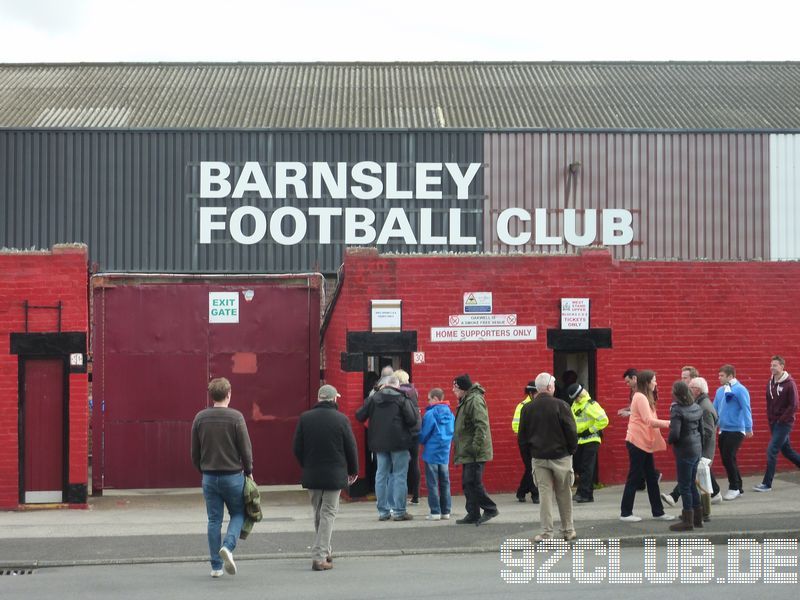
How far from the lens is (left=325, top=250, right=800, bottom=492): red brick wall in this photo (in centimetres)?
1465

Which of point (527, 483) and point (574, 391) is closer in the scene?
point (574, 391)

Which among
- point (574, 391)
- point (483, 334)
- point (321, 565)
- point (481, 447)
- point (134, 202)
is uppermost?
point (134, 202)

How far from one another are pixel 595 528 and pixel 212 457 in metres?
4.22

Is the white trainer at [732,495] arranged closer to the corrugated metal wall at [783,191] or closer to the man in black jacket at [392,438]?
the man in black jacket at [392,438]

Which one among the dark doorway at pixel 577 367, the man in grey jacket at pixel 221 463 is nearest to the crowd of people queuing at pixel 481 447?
the man in grey jacket at pixel 221 463

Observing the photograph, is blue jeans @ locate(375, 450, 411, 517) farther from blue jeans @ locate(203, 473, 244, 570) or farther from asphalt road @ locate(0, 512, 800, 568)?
blue jeans @ locate(203, 473, 244, 570)

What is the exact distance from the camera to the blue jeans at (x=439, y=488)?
41.4 feet

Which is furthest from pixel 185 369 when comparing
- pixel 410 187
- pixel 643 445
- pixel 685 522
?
pixel 410 187

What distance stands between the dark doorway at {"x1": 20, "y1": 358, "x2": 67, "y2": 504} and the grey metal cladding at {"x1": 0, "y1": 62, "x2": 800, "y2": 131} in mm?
10133

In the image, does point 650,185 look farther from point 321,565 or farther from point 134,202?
point 321,565

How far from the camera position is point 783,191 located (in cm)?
2397

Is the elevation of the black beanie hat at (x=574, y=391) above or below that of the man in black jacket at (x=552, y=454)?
above

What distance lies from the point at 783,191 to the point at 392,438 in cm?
1439

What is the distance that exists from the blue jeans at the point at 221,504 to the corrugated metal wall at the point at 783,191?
17185 mm
